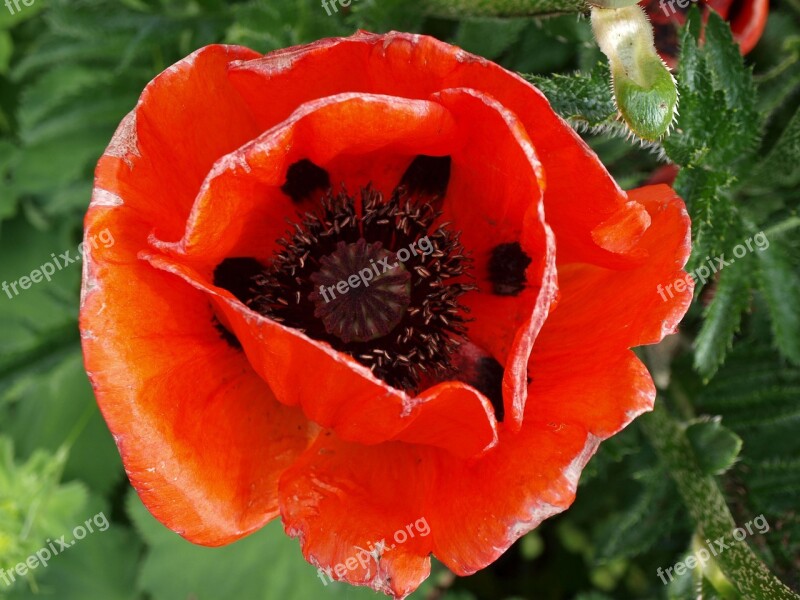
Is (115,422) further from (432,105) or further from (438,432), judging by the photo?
(432,105)

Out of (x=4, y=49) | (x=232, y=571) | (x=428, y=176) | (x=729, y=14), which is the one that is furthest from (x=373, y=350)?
(x=4, y=49)

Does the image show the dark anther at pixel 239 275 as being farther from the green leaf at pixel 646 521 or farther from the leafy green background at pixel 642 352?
the green leaf at pixel 646 521

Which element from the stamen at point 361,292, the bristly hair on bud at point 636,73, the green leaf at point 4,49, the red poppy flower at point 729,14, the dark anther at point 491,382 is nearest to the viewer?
the bristly hair on bud at point 636,73

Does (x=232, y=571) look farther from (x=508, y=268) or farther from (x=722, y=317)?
(x=722, y=317)

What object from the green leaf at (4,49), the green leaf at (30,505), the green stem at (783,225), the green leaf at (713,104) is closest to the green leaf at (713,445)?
the green stem at (783,225)

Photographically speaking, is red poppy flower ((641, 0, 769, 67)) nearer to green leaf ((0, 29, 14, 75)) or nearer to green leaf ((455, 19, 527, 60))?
green leaf ((455, 19, 527, 60))
